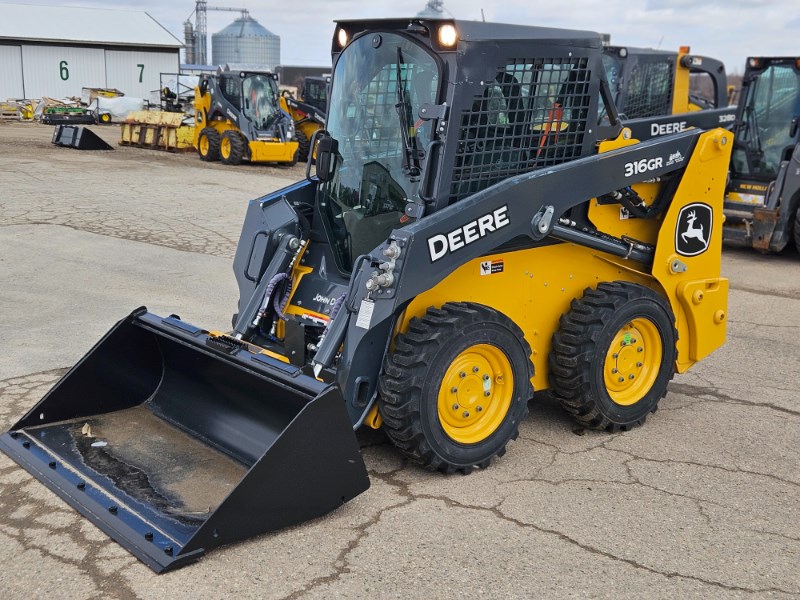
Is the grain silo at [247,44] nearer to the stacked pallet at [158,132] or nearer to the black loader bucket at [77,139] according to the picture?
the stacked pallet at [158,132]

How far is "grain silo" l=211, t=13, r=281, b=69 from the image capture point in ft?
237

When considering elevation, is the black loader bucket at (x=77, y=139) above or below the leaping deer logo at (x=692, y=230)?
below

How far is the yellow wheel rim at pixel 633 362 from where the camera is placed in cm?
512

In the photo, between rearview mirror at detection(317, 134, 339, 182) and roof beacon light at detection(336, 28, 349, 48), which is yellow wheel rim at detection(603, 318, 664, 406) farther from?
roof beacon light at detection(336, 28, 349, 48)

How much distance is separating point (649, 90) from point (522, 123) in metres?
7.90

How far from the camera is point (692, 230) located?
542 centimetres

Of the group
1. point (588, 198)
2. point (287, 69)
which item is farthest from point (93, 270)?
point (287, 69)

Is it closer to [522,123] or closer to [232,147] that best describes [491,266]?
[522,123]

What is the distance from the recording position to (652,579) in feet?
11.9

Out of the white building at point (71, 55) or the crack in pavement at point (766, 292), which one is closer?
the crack in pavement at point (766, 292)

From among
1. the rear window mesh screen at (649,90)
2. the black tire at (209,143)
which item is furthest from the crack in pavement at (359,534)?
the black tire at (209,143)

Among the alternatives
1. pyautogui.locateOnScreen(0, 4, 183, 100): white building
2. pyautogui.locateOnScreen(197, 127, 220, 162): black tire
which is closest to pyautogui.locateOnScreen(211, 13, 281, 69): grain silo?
pyautogui.locateOnScreen(0, 4, 183, 100): white building

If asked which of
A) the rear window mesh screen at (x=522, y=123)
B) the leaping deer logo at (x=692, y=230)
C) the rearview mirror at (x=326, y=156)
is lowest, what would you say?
the leaping deer logo at (x=692, y=230)

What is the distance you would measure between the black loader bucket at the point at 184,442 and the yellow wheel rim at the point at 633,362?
1862 millimetres
